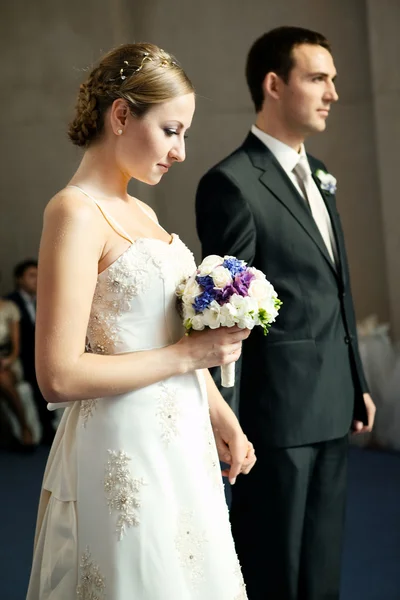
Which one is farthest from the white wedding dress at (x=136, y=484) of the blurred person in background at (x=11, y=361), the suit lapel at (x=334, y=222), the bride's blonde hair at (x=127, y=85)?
the blurred person in background at (x=11, y=361)

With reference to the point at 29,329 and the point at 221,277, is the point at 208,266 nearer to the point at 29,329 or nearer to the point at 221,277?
the point at 221,277

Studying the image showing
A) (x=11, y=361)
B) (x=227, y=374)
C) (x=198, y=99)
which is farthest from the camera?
(x=198, y=99)

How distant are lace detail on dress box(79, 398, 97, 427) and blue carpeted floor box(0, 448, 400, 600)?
2177 mm

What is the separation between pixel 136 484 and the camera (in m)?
1.92

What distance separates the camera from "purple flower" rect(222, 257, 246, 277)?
1.98 m

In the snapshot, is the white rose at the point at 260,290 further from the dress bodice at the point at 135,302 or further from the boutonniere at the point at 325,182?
the boutonniere at the point at 325,182

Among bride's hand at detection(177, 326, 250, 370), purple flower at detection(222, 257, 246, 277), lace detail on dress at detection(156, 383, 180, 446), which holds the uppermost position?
purple flower at detection(222, 257, 246, 277)

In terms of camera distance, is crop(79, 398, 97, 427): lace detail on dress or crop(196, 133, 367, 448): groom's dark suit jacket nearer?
crop(79, 398, 97, 427): lace detail on dress

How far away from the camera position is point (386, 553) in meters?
4.29

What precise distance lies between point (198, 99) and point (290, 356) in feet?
19.2

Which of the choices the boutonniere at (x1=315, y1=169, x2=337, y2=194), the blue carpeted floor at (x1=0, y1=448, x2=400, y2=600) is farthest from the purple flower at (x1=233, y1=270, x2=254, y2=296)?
the blue carpeted floor at (x1=0, y1=448, x2=400, y2=600)

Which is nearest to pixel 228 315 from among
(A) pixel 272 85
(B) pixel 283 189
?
(B) pixel 283 189

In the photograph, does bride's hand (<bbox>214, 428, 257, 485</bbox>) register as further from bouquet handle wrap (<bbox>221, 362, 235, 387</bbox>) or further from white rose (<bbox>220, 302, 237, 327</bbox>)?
white rose (<bbox>220, 302, 237, 327</bbox>)

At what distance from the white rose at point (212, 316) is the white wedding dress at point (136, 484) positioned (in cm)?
12
